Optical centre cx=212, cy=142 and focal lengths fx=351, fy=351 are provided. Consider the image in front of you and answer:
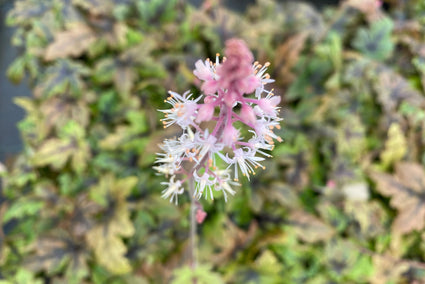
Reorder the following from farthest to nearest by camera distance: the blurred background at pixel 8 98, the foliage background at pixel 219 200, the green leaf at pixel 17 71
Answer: the blurred background at pixel 8 98
the green leaf at pixel 17 71
the foliage background at pixel 219 200

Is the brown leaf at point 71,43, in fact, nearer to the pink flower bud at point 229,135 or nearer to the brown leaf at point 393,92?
the pink flower bud at point 229,135

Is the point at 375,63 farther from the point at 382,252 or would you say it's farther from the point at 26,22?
the point at 26,22

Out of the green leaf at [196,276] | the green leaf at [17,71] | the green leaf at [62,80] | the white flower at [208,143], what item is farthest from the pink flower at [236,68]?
the green leaf at [17,71]

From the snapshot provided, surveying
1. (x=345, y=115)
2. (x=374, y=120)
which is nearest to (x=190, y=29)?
(x=345, y=115)

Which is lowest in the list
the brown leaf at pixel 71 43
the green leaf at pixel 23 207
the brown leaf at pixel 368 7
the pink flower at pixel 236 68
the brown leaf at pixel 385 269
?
the brown leaf at pixel 385 269

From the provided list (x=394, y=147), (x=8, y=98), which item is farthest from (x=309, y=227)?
(x=8, y=98)

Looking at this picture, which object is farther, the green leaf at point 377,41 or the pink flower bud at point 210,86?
the green leaf at point 377,41

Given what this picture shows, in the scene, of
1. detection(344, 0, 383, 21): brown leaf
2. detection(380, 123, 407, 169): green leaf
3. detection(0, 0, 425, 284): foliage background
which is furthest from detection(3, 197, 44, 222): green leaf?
detection(344, 0, 383, 21): brown leaf
